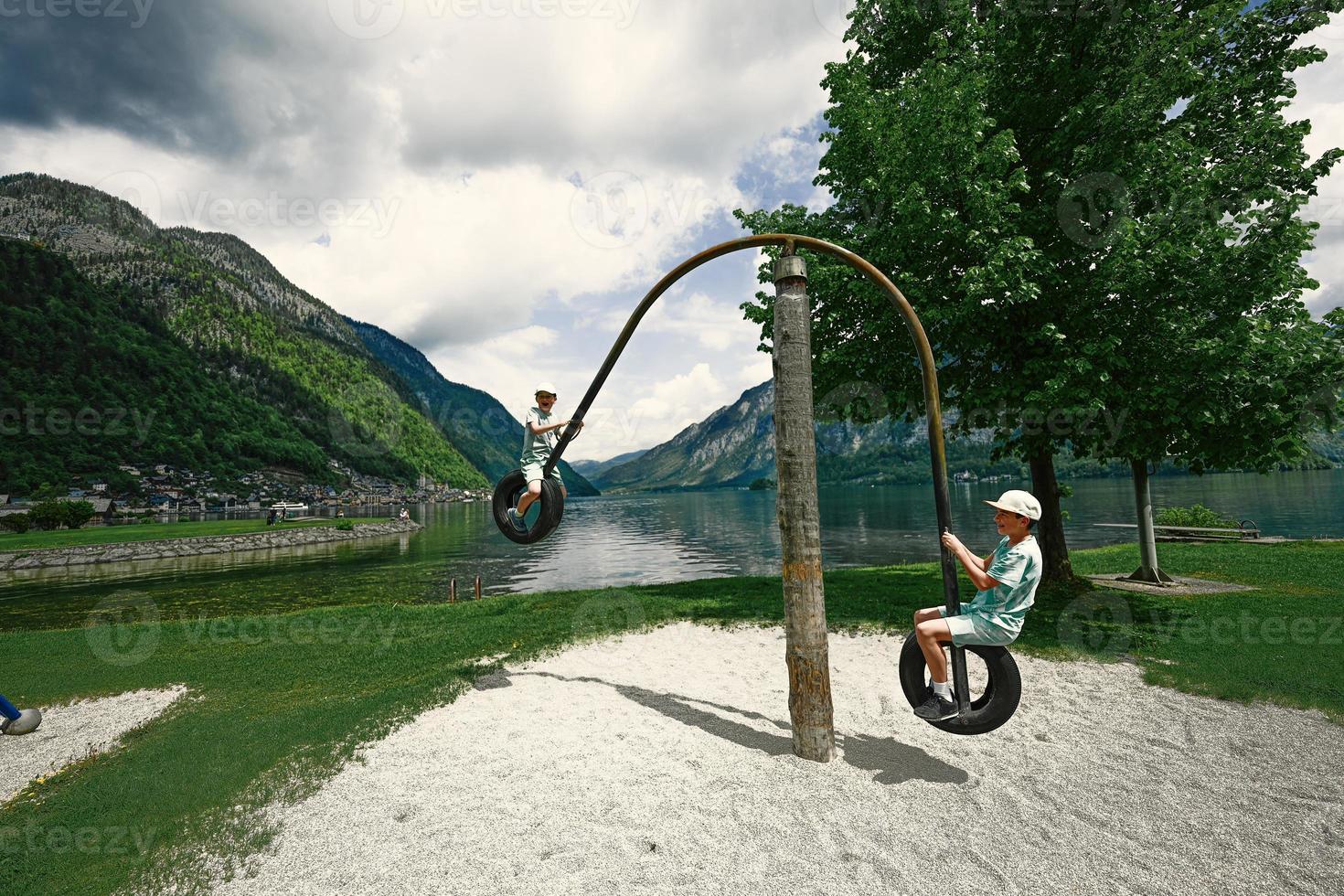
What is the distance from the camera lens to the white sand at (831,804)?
4.77 metres

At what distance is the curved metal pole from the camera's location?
5.80 metres

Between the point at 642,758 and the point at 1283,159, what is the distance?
57.8 feet

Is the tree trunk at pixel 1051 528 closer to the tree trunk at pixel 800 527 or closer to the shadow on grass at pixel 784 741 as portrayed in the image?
the shadow on grass at pixel 784 741

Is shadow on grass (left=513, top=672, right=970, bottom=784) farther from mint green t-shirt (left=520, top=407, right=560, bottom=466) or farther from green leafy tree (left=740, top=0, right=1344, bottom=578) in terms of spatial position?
green leafy tree (left=740, top=0, right=1344, bottom=578)

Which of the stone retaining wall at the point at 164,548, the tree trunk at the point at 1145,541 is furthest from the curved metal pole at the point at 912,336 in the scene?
the stone retaining wall at the point at 164,548

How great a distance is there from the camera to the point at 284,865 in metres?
5.09

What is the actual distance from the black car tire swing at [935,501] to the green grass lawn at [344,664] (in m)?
3.77

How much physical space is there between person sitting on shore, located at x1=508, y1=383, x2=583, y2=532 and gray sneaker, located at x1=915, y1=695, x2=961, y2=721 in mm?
5280

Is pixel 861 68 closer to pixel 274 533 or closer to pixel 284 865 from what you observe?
pixel 284 865

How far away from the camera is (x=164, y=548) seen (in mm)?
49094

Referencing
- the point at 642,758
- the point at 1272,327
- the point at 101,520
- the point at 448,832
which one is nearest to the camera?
the point at 448,832

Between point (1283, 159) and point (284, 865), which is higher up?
point (1283, 159)

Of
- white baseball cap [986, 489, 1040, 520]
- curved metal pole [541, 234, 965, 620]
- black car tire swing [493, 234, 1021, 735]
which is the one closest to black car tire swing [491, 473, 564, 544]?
black car tire swing [493, 234, 1021, 735]

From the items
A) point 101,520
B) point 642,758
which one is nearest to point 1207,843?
point 642,758
